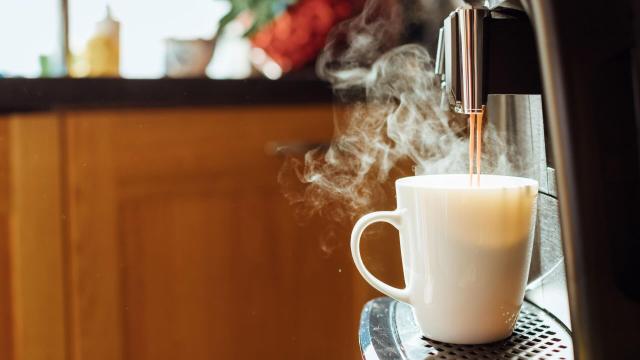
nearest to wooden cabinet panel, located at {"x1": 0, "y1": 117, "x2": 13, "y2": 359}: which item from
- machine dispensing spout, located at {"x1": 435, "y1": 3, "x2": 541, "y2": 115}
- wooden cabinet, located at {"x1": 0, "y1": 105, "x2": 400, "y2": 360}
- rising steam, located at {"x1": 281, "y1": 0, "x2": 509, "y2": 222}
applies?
wooden cabinet, located at {"x1": 0, "y1": 105, "x2": 400, "y2": 360}

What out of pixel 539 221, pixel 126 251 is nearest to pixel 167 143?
pixel 126 251

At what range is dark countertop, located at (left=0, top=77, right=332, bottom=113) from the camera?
0.92 m

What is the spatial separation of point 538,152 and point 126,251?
0.63 meters

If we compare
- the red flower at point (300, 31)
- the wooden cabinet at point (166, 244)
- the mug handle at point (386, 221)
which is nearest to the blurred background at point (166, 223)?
the wooden cabinet at point (166, 244)

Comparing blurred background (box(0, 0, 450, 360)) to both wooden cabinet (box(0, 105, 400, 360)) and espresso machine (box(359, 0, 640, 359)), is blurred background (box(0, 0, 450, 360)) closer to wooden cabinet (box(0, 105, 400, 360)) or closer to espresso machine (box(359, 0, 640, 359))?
wooden cabinet (box(0, 105, 400, 360))

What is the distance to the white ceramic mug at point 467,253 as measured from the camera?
419 mm

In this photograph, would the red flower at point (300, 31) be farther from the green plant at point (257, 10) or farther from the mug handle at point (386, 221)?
the mug handle at point (386, 221)

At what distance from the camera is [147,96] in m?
0.98

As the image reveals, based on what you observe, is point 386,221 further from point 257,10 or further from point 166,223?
point 257,10

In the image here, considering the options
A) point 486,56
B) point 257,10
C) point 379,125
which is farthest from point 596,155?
point 257,10

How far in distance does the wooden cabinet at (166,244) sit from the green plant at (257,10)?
229 mm

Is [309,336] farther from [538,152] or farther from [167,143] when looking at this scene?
[538,152]

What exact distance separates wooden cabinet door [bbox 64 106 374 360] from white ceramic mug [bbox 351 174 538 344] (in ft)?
1.93

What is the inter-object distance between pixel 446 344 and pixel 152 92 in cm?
67
